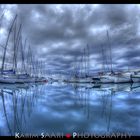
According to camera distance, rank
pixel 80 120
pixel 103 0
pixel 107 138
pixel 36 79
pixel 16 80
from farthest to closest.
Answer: pixel 36 79
pixel 16 80
pixel 80 120
pixel 103 0
pixel 107 138

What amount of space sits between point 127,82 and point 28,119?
9003 millimetres

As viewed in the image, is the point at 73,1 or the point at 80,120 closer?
the point at 73,1

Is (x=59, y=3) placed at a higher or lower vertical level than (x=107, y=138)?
higher

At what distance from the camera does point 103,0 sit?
6.34 ft

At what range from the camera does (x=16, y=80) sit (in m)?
10.8

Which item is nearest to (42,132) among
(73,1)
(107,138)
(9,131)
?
(9,131)

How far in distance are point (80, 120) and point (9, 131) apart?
2.38ft

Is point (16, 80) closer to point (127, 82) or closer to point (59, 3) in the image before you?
point (127, 82)

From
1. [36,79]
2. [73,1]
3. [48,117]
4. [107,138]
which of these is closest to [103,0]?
[73,1]

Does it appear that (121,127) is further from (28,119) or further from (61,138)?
(28,119)

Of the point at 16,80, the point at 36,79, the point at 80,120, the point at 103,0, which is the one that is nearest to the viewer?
the point at 103,0

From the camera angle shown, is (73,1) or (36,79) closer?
(73,1)

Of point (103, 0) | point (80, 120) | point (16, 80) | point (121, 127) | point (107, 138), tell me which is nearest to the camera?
point (107, 138)

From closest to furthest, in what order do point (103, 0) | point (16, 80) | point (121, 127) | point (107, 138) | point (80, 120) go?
1. point (107, 138)
2. point (103, 0)
3. point (121, 127)
4. point (80, 120)
5. point (16, 80)
